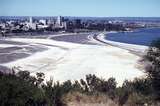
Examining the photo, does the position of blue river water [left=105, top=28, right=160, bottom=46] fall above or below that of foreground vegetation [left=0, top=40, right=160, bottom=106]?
below

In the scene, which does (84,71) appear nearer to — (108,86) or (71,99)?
(108,86)

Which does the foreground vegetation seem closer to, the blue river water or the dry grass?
the dry grass

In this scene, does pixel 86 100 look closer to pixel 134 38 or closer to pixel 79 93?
pixel 79 93

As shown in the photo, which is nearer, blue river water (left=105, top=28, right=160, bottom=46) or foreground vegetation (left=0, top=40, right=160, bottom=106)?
foreground vegetation (left=0, top=40, right=160, bottom=106)

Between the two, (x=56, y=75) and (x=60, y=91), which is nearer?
(x=60, y=91)

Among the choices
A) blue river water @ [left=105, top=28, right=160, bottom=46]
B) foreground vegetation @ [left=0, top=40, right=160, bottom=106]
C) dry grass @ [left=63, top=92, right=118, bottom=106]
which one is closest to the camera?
foreground vegetation @ [left=0, top=40, right=160, bottom=106]

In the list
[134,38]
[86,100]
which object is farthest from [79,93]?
[134,38]

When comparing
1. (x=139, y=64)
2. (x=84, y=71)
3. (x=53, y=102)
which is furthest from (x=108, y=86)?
(x=139, y=64)

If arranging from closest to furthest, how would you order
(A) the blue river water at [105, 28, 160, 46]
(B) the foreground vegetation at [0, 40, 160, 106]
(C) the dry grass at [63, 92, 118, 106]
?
(B) the foreground vegetation at [0, 40, 160, 106] < (C) the dry grass at [63, 92, 118, 106] < (A) the blue river water at [105, 28, 160, 46]

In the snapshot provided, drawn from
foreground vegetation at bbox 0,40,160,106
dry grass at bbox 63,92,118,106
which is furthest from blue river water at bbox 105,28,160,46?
dry grass at bbox 63,92,118,106

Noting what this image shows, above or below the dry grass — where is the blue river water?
below
